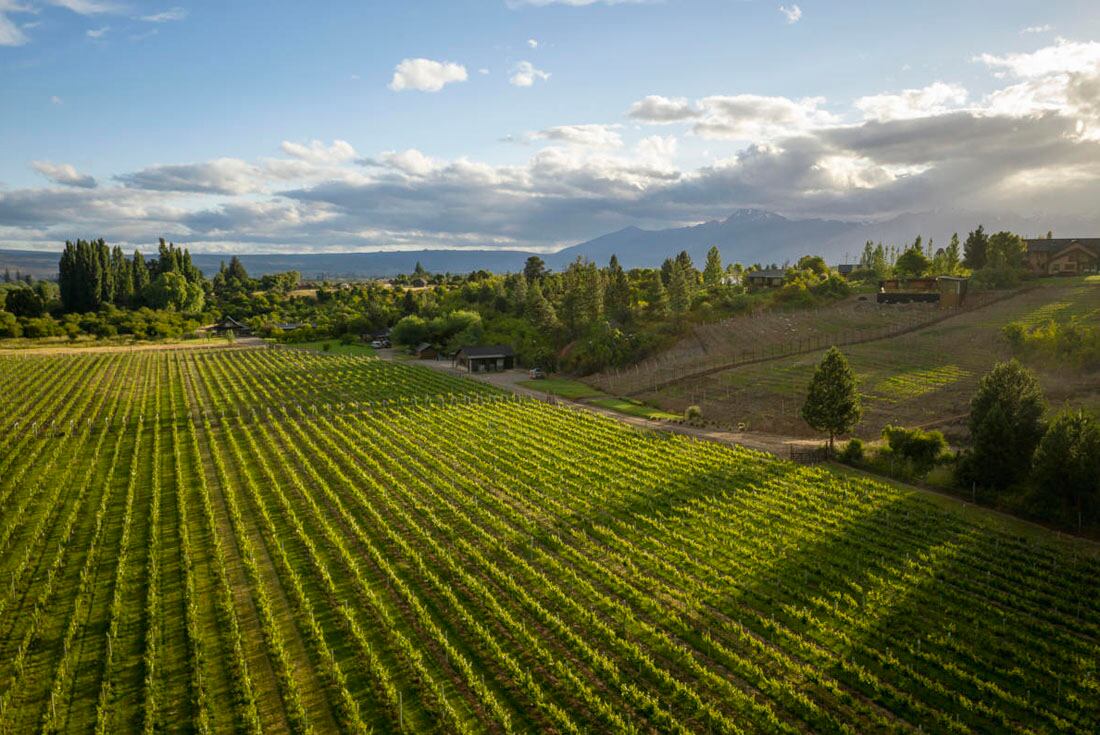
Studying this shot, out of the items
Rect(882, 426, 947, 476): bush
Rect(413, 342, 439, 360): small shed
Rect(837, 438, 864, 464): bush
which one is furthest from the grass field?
Rect(413, 342, 439, 360): small shed

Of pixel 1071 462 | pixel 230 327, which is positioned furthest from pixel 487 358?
pixel 230 327

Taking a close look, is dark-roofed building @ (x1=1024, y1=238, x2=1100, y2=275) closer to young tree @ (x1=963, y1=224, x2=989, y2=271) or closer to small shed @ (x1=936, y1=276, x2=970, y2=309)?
young tree @ (x1=963, y1=224, x2=989, y2=271)

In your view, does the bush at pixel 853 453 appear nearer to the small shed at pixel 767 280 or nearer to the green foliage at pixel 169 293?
the small shed at pixel 767 280

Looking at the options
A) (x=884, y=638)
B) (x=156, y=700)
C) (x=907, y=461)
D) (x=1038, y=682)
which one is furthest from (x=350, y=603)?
(x=907, y=461)

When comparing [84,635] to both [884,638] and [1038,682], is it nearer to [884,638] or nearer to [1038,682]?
[884,638]

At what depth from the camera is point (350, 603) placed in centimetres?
2328

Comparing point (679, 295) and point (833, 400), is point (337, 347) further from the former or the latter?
point (833, 400)

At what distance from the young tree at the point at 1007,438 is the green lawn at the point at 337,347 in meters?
85.5

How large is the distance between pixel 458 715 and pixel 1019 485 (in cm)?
3057

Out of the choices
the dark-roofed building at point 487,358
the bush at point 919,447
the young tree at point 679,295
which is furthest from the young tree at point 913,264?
the bush at point 919,447

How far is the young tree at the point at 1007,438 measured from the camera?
32.1m

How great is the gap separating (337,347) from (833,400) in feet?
308

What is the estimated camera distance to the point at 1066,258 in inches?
3617

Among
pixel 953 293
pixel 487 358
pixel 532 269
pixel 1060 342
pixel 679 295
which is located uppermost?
pixel 532 269
